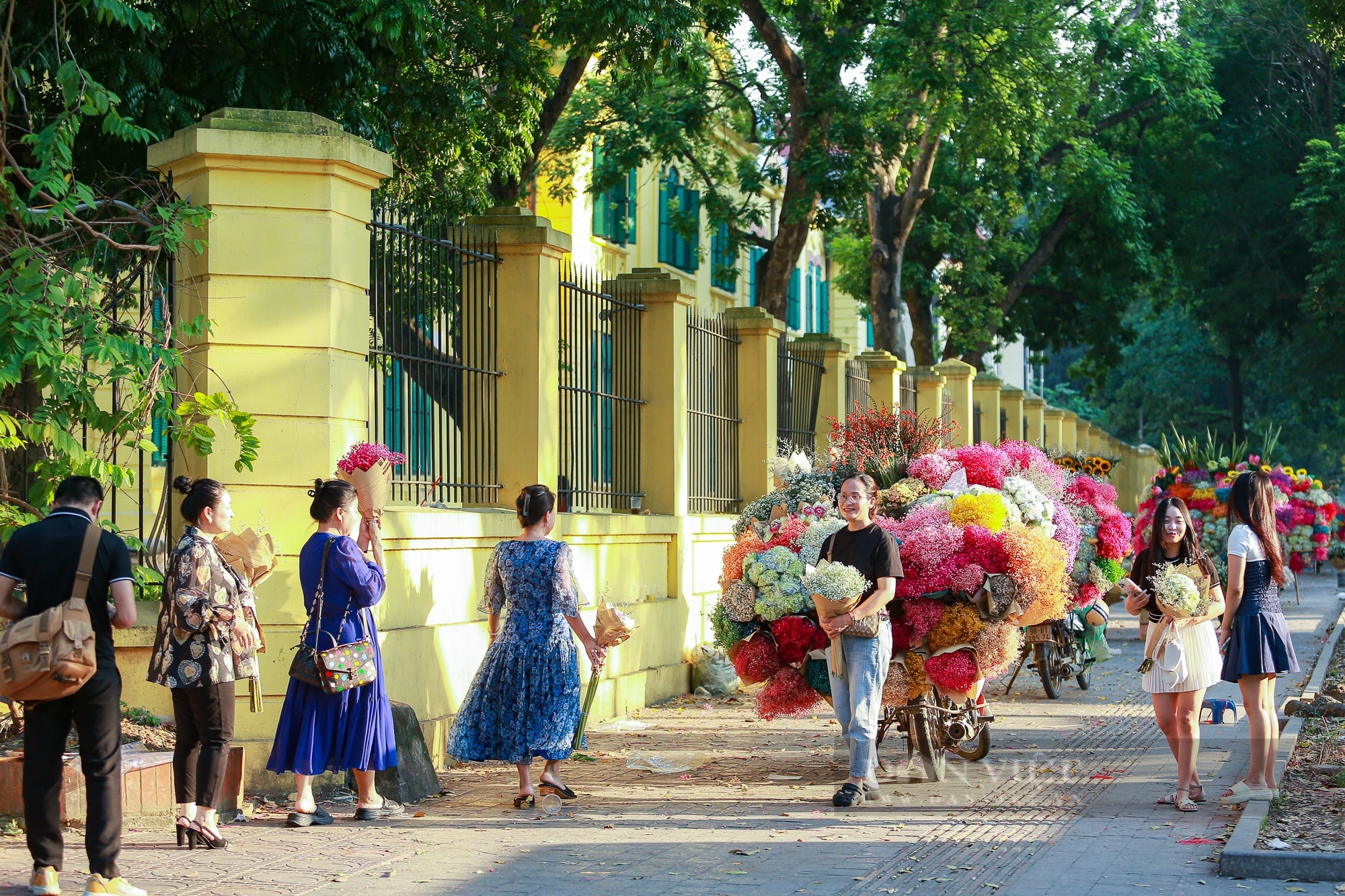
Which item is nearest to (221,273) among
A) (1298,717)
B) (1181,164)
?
(1298,717)

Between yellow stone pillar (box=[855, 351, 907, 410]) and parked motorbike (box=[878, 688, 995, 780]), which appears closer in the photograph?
parked motorbike (box=[878, 688, 995, 780])

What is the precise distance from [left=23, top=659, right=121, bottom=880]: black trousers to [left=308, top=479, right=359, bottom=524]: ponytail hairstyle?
163 centimetres

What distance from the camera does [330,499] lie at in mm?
7363

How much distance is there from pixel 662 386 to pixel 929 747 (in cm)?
519

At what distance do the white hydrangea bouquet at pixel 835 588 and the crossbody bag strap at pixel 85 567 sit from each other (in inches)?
146

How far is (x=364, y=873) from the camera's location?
6.48 meters

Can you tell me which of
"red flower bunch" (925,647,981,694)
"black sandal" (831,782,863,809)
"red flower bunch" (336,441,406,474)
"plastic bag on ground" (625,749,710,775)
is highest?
"red flower bunch" (336,441,406,474)

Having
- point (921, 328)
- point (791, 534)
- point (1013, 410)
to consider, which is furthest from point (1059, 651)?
point (921, 328)

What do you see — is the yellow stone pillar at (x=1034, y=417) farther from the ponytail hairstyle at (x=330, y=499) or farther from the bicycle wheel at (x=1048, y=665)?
the ponytail hairstyle at (x=330, y=499)

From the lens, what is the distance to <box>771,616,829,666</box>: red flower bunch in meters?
8.77

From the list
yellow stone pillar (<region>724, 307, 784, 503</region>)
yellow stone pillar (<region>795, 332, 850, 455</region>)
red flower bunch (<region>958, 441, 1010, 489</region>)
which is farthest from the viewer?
yellow stone pillar (<region>795, 332, 850, 455</region>)

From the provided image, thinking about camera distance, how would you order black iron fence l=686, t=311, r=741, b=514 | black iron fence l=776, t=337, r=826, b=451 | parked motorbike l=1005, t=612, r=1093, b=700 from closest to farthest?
parked motorbike l=1005, t=612, r=1093, b=700 < black iron fence l=686, t=311, r=741, b=514 < black iron fence l=776, t=337, r=826, b=451

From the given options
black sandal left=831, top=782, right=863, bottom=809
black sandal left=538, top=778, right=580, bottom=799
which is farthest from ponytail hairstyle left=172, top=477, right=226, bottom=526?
black sandal left=831, top=782, right=863, bottom=809

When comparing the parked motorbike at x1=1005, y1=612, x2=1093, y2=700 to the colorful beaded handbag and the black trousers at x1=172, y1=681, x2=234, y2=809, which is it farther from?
the black trousers at x1=172, y1=681, x2=234, y2=809
